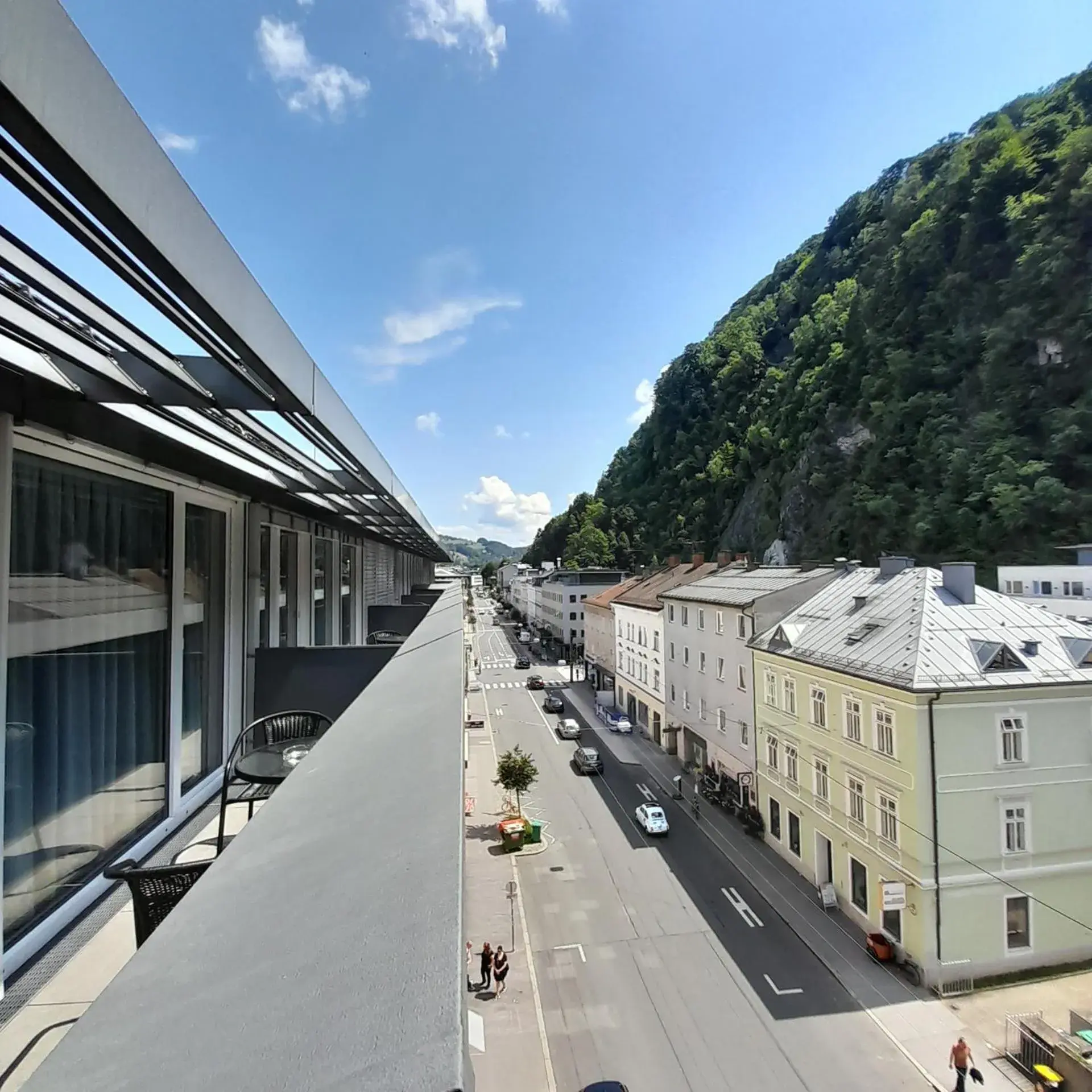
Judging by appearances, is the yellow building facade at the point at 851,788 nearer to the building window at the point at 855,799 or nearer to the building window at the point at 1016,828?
the building window at the point at 855,799

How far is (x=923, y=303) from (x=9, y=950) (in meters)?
48.6

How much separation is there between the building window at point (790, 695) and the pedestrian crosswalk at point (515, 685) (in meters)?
23.2

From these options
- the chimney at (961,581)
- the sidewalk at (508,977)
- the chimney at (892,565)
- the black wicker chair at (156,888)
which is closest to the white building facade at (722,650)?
the chimney at (892,565)

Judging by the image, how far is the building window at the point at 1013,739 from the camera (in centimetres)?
1038

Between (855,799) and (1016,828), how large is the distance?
2.38 metres

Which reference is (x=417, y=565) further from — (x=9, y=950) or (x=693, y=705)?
(x=9, y=950)

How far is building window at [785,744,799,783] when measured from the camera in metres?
14.1

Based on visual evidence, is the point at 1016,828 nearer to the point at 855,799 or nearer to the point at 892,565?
the point at 855,799

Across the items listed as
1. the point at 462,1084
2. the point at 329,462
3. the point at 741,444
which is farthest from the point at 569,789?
the point at 741,444

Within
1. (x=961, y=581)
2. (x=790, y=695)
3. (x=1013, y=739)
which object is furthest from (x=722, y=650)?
(x=1013, y=739)

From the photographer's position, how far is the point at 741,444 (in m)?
62.8

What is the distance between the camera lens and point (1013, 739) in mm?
10438

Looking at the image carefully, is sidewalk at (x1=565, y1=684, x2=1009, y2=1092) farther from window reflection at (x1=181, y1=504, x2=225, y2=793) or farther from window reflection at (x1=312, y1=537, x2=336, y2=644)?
window reflection at (x1=312, y1=537, x2=336, y2=644)

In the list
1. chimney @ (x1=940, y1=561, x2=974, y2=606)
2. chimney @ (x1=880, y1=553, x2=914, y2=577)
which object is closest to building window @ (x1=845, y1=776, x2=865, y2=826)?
chimney @ (x1=940, y1=561, x2=974, y2=606)
